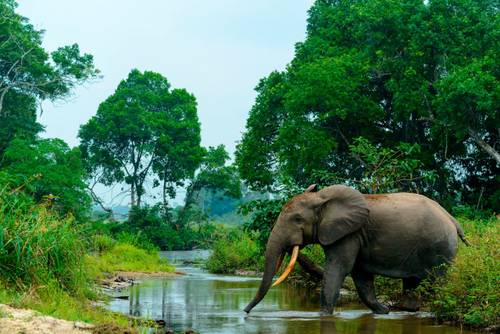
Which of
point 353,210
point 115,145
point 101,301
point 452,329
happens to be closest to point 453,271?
point 452,329

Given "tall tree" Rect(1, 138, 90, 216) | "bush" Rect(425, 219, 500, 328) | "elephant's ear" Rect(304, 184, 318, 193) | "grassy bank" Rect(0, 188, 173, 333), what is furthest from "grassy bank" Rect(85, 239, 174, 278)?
"bush" Rect(425, 219, 500, 328)

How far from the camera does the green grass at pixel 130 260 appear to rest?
1091 inches

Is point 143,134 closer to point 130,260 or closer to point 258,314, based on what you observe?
point 130,260

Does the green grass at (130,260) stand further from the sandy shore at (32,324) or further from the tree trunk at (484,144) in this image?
the sandy shore at (32,324)

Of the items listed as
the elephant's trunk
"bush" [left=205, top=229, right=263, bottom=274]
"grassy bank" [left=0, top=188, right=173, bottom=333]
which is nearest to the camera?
"grassy bank" [left=0, top=188, right=173, bottom=333]

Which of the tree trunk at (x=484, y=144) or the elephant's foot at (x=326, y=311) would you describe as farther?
the tree trunk at (x=484, y=144)

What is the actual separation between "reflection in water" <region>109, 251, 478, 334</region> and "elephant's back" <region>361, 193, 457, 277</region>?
2.67 ft

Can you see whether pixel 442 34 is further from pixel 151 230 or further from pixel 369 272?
pixel 151 230

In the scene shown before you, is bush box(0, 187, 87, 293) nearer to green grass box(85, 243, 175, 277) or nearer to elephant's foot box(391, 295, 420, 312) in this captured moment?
elephant's foot box(391, 295, 420, 312)

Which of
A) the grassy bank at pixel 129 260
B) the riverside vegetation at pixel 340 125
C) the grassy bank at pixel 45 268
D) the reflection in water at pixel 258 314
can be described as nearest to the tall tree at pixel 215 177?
the riverside vegetation at pixel 340 125

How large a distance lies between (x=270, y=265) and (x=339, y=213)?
4.75ft

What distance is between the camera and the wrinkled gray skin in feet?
43.9

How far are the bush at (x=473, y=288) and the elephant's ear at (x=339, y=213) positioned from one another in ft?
5.32

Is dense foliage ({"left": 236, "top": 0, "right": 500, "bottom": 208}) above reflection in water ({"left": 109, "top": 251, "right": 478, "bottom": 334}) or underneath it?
above
